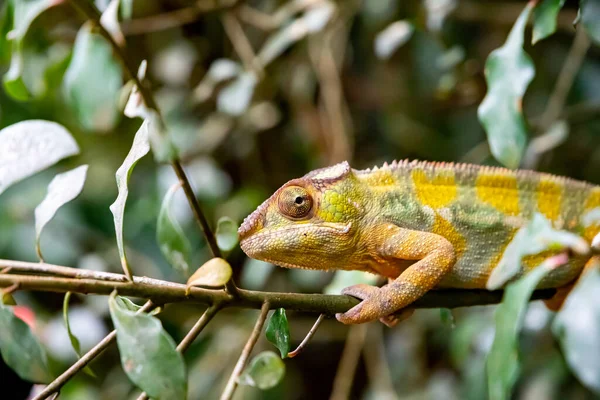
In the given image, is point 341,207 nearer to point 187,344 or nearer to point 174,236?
point 174,236

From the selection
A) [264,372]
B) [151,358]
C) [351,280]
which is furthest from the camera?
[351,280]

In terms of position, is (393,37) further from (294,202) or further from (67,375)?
(67,375)

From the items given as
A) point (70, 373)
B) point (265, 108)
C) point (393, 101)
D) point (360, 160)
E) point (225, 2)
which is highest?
point (225, 2)

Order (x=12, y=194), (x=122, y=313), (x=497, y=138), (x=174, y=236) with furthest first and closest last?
(x=12, y=194)
(x=497, y=138)
(x=174, y=236)
(x=122, y=313)

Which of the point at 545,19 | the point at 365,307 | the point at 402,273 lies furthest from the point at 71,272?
the point at 545,19

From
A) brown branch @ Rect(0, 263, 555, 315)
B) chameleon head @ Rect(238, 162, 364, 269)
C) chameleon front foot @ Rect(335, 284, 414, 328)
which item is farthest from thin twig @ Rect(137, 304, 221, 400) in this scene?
chameleon head @ Rect(238, 162, 364, 269)

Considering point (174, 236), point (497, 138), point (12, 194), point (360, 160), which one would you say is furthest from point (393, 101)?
point (174, 236)
